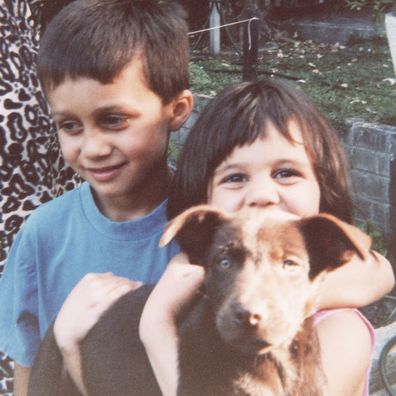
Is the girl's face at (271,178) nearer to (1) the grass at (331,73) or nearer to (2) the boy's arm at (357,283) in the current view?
(2) the boy's arm at (357,283)

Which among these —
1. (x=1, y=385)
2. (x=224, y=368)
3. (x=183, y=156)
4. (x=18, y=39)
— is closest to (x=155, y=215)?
(x=183, y=156)

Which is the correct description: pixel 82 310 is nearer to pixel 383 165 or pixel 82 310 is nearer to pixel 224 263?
pixel 224 263

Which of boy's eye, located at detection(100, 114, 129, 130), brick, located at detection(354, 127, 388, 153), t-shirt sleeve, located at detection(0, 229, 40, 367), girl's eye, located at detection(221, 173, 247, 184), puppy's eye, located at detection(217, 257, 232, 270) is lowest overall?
t-shirt sleeve, located at detection(0, 229, 40, 367)

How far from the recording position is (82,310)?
699 millimetres

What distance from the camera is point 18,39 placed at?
866mm

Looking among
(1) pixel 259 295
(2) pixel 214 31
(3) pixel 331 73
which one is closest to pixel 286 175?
(1) pixel 259 295

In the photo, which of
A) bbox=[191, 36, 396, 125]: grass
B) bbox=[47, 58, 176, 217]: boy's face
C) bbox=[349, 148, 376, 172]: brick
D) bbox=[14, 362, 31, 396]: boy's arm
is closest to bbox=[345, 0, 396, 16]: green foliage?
bbox=[191, 36, 396, 125]: grass

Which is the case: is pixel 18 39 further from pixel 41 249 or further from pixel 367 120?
pixel 367 120

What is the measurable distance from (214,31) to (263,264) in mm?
507

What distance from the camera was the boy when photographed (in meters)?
0.69

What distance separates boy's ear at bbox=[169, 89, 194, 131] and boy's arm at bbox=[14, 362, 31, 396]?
39cm

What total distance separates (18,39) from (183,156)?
362 millimetres

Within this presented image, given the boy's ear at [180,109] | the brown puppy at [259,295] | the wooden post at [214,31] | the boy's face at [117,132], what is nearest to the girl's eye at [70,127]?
the boy's face at [117,132]

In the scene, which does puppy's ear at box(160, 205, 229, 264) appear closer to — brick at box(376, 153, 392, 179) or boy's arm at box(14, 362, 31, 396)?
brick at box(376, 153, 392, 179)
